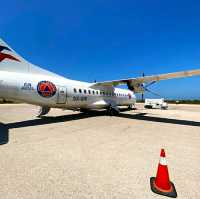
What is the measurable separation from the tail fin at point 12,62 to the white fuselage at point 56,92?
0.85 feet

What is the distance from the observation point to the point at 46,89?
9180 mm

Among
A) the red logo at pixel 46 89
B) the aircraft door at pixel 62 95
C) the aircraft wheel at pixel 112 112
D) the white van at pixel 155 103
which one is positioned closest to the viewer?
the red logo at pixel 46 89

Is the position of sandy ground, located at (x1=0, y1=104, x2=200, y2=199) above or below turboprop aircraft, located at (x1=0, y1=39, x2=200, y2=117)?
below

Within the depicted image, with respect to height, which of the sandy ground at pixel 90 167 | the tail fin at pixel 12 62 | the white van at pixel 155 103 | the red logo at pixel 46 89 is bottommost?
the sandy ground at pixel 90 167

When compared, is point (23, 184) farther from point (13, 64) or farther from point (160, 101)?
point (160, 101)

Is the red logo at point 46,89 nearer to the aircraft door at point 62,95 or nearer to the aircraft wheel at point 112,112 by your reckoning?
the aircraft door at point 62,95

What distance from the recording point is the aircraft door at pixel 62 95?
10062 millimetres

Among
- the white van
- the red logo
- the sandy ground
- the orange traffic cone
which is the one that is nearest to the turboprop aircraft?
the red logo

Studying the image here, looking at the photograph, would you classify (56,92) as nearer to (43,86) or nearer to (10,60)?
(43,86)

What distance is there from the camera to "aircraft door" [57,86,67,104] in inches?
396

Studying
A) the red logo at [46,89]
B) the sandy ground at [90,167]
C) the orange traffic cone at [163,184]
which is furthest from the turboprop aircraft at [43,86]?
the orange traffic cone at [163,184]

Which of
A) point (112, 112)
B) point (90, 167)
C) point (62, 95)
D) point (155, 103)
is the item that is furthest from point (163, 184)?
point (155, 103)

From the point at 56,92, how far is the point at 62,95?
0.56 metres

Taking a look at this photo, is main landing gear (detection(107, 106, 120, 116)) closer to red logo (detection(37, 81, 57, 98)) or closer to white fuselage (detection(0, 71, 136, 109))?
white fuselage (detection(0, 71, 136, 109))
